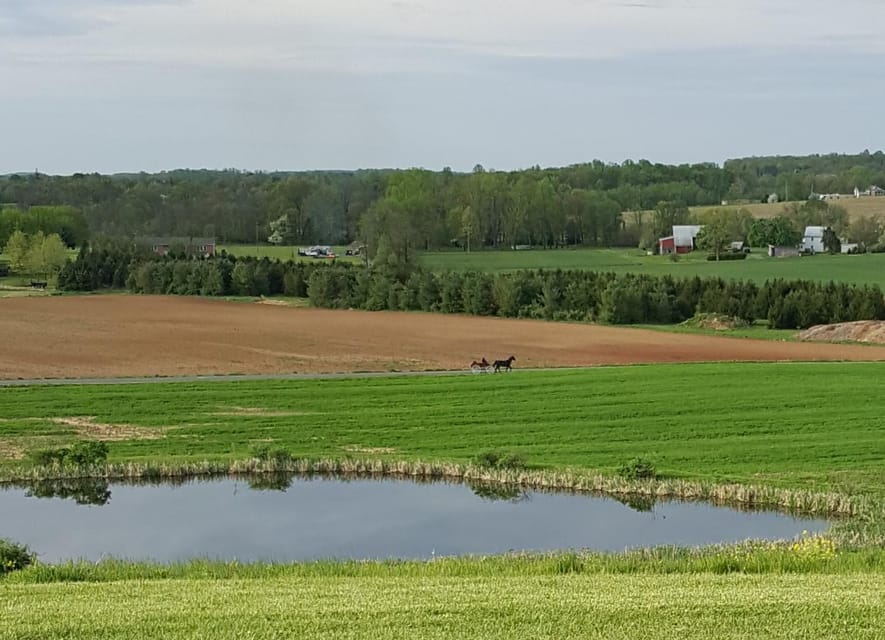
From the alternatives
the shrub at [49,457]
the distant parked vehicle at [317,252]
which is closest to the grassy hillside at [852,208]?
the distant parked vehicle at [317,252]

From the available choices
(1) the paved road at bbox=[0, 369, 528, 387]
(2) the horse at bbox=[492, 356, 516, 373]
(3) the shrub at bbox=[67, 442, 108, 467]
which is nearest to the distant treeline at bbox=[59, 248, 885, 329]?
(2) the horse at bbox=[492, 356, 516, 373]

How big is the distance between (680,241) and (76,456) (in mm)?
85191

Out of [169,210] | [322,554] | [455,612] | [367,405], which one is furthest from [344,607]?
[169,210]

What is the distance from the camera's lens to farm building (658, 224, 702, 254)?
108 metres

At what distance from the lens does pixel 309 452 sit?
33.5m

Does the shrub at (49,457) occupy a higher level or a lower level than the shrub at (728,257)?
lower

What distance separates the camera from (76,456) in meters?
30.8

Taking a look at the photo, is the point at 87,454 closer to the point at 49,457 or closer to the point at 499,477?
the point at 49,457

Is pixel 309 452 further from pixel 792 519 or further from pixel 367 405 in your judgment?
pixel 792 519

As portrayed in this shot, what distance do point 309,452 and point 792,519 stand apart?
13356 mm

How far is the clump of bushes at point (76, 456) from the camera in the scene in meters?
30.8

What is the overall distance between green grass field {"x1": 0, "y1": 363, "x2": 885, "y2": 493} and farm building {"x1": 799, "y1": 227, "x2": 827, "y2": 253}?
6577 centimetres

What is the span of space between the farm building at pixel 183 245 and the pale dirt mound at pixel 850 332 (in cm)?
5368

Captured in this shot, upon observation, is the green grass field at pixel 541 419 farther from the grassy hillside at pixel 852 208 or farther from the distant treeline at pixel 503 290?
the grassy hillside at pixel 852 208
